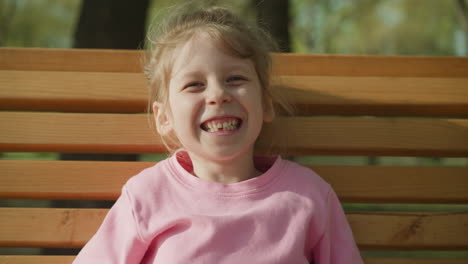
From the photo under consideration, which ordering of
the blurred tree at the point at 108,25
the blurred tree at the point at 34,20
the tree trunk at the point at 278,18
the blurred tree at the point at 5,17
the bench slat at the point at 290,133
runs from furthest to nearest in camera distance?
the blurred tree at the point at 34,20
the blurred tree at the point at 5,17
the tree trunk at the point at 278,18
the blurred tree at the point at 108,25
the bench slat at the point at 290,133

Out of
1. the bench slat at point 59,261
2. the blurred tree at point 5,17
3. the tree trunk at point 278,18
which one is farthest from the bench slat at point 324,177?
the blurred tree at point 5,17

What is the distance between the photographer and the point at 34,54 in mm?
2371

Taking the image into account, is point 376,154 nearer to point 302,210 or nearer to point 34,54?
point 302,210

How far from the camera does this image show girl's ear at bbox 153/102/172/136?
218 cm

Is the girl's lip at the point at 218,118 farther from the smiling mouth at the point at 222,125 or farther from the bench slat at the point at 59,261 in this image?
the bench slat at the point at 59,261

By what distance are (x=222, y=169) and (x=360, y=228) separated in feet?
2.26

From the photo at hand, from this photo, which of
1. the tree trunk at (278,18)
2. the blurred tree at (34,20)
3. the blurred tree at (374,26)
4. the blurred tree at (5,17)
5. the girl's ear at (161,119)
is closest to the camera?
the girl's ear at (161,119)

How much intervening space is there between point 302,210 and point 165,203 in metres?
0.55

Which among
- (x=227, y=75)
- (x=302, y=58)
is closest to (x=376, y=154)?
(x=302, y=58)

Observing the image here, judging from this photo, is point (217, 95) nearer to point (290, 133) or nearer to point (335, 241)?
point (290, 133)

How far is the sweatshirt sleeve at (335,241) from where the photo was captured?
6.65 ft

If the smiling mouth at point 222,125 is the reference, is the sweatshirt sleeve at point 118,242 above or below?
below

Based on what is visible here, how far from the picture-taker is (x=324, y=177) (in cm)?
231

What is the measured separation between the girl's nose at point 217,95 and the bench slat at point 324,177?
536 millimetres
